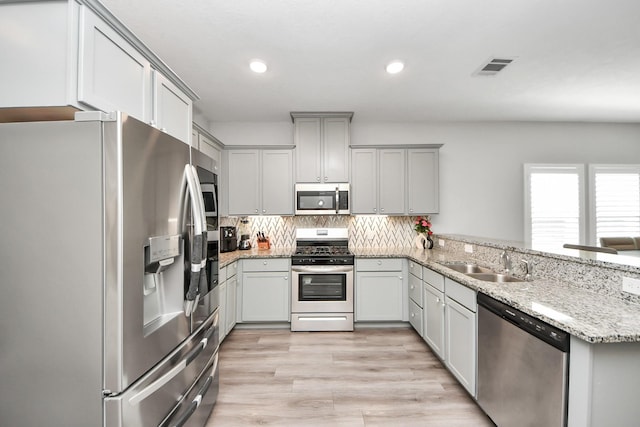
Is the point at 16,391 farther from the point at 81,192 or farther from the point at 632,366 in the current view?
the point at 632,366

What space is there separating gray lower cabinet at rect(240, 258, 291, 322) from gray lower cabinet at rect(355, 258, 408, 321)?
87 cm

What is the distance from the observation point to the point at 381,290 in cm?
351

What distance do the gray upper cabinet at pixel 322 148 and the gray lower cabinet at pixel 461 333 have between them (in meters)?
1.98

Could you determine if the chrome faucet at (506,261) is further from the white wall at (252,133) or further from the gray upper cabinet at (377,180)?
the white wall at (252,133)

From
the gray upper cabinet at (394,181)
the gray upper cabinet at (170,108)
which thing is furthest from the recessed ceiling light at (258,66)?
the gray upper cabinet at (394,181)

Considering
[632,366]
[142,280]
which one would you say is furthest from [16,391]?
[632,366]

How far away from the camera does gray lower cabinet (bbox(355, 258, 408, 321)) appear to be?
3491 millimetres

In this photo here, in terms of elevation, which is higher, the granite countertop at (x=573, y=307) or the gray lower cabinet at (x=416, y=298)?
the granite countertop at (x=573, y=307)

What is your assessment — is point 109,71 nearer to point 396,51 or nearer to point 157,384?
point 157,384

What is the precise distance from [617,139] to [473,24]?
156 inches

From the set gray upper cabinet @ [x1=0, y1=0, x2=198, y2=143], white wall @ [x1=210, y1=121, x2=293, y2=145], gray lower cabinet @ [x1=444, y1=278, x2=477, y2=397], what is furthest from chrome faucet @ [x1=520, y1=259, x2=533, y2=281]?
white wall @ [x1=210, y1=121, x2=293, y2=145]

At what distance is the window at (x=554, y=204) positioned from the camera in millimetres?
4180

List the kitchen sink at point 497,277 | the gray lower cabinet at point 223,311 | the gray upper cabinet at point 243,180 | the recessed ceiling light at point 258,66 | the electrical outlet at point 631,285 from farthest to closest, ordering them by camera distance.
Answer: the gray upper cabinet at point 243,180 → the gray lower cabinet at point 223,311 → the recessed ceiling light at point 258,66 → the kitchen sink at point 497,277 → the electrical outlet at point 631,285

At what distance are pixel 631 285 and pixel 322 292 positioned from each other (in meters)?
2.59
